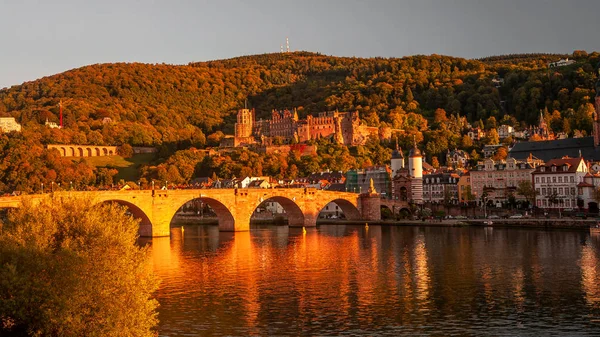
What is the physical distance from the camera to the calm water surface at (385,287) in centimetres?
2461

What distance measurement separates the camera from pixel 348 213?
76.2m

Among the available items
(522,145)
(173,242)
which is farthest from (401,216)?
(173,242)

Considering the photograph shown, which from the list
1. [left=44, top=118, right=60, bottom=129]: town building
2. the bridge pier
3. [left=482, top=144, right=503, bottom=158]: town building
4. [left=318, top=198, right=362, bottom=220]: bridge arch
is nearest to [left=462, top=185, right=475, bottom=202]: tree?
the bridge pier

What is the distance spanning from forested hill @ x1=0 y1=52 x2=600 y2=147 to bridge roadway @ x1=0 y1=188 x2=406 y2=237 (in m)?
54.0

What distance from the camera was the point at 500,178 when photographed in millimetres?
74875

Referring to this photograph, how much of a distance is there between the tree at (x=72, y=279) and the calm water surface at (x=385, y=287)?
4793mm

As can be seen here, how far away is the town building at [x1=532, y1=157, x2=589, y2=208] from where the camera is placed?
214 ft

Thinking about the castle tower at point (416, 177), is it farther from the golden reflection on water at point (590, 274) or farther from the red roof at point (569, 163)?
the golden reflection on water at point (590, 274)

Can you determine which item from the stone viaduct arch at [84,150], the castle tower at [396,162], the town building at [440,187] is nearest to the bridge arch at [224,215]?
the town building at [440,187]

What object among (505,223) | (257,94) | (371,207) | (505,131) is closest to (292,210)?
(371,207)

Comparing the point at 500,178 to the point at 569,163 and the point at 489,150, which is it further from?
the point at 489,150

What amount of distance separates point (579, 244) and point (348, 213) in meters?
32.7

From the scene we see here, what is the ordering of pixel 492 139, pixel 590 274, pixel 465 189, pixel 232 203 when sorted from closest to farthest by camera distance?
pixel 590 274, pixel 232 203, pixel 465 189, pixel 492 139

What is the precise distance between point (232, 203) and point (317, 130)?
65671 mm
